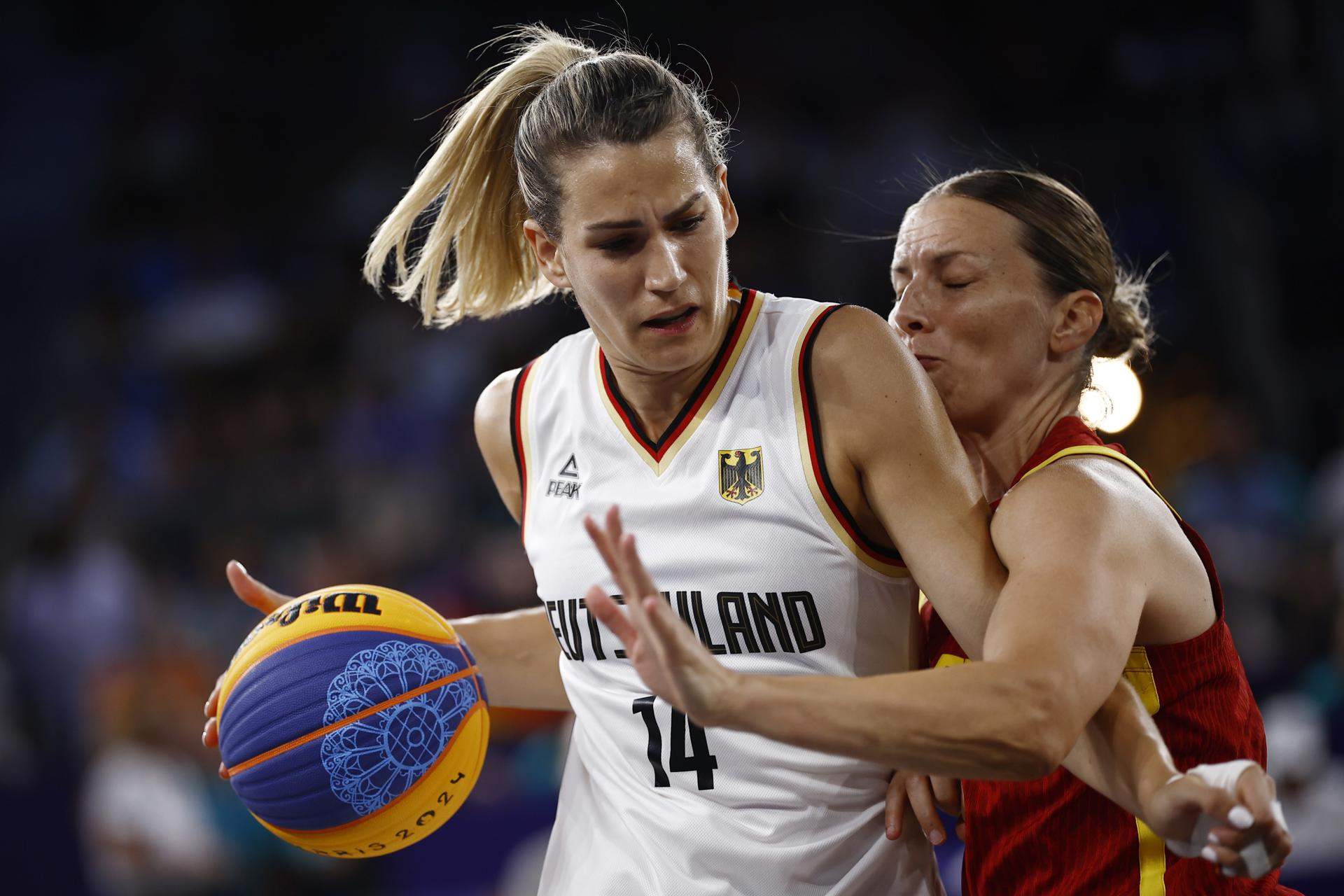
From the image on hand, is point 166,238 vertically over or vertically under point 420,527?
over

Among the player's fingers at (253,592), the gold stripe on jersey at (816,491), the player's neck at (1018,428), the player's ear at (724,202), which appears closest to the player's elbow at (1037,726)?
the gold stripe on jersey at (816,491)

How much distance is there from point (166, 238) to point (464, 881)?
5529 millimetres

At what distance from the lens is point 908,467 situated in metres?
2.28

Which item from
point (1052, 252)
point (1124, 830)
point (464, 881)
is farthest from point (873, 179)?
point (1124, 830)

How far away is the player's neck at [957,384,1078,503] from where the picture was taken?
2.70m

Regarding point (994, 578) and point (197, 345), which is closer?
point (994, 578)

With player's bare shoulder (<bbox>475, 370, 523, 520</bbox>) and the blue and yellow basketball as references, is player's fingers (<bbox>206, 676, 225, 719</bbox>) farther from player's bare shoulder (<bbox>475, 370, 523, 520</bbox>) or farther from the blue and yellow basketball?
player's bare shoulder (<bbox>475, 370, 523, 520</bbox>)

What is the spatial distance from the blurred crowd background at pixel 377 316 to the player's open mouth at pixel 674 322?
3444mm

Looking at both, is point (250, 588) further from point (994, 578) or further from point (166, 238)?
point (166, 238)

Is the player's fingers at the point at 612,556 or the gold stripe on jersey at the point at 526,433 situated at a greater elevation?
the player's fingers at the point at 612,556

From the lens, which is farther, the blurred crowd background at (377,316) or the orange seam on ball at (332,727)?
the blurred crowd background at (377,316)

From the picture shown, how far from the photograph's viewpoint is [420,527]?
755cm

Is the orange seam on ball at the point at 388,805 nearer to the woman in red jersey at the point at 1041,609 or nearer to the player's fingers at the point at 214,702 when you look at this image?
the player's fingers at the point at 214,702

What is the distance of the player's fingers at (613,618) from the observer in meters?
1.84
